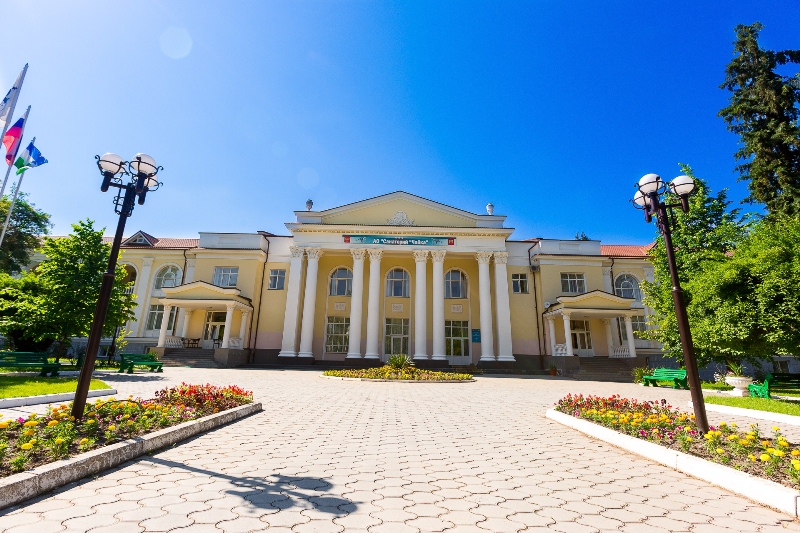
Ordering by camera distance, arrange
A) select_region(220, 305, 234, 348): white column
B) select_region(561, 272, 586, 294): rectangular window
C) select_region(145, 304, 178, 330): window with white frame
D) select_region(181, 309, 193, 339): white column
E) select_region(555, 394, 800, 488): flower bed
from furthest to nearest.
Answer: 1. select_region(145, 304, 178, 330): window with white frame
2. select_region(561, 272, 586, 294): rectangular window
3. select_region(181, 309, 193, 339): white column
4. select_region(220, 305, 234, 348): white column
5. select_region(555, 394, 800, 488): flower bed

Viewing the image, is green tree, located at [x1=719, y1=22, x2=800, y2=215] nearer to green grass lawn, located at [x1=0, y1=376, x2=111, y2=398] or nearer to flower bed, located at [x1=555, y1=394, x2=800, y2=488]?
flower bed, located at [x1=555, y1=394, x2=800, y2=488]

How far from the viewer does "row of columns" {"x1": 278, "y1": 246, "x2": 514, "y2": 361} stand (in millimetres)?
26609

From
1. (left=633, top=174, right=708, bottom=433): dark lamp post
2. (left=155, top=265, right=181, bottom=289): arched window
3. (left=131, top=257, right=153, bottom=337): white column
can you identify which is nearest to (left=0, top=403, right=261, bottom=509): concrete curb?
(left=633, top=174, right=708, bottom=433): dark lamp post

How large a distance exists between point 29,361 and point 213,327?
17.1 meters

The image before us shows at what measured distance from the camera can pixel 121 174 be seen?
674cm

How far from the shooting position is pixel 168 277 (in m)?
32.3

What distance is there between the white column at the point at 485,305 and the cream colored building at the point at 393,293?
0.27 ft

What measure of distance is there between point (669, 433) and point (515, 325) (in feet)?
78.2

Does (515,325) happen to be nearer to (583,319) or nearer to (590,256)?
A: (583,319)

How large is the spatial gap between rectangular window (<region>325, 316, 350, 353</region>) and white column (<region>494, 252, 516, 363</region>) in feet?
37.3

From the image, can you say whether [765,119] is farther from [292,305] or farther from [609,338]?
[292,305]

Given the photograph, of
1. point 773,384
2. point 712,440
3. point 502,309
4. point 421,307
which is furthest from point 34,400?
point 502,309

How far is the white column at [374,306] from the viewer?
26.5 m

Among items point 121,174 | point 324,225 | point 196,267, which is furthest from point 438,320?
point 121,174
